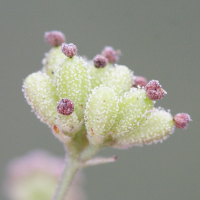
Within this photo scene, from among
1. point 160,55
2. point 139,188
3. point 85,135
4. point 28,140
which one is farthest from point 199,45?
point 85,135

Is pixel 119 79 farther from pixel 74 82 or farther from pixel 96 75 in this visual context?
pixel 74 82

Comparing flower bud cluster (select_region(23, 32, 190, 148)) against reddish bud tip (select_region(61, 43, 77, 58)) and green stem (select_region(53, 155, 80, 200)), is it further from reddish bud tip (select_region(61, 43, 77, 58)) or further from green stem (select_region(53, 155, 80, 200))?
green stem (select_region(53, 155, 80, 200))

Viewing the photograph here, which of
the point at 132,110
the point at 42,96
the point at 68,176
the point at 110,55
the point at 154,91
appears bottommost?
the point at 68,176

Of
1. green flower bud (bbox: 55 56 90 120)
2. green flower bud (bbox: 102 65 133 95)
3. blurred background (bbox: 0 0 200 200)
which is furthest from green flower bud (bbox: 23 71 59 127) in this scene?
blurred background (bbox: 0 0 200 200)

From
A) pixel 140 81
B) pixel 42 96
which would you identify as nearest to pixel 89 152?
pixel 42 96

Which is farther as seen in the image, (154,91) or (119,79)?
(119,79)

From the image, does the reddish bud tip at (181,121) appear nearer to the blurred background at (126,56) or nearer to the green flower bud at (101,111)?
the green flower bud at (101,111)

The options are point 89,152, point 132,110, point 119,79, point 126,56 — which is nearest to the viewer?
point 132,110

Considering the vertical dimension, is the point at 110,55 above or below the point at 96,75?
above
